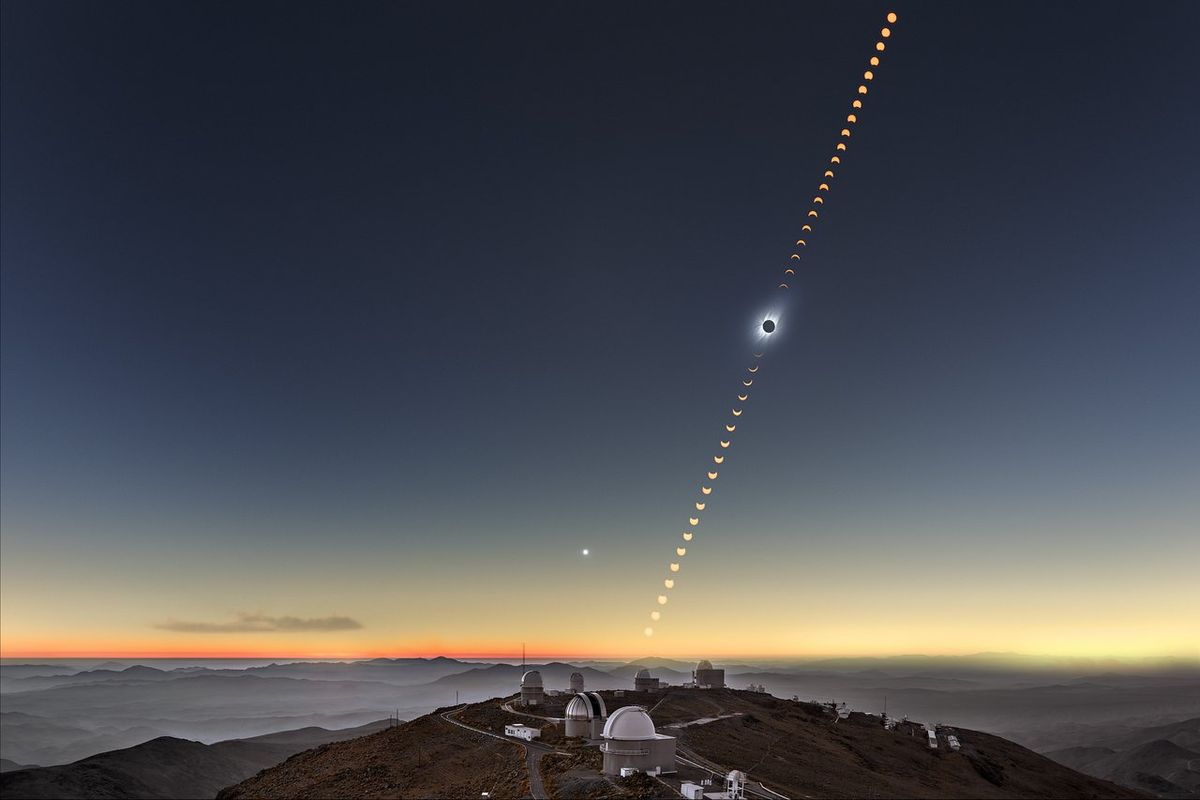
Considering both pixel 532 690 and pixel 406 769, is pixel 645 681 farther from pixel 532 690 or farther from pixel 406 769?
pixel 406 769

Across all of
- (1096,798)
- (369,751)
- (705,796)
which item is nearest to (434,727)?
(369,751)

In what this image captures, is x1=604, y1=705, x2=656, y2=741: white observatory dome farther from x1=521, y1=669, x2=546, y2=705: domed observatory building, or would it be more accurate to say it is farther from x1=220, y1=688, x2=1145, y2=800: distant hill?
x1=521, y1=669, x2=546, y2=705: domed observatory building

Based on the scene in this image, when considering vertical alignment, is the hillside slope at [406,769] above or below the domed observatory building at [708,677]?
below

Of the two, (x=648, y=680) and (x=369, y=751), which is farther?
(x=648, y=680)

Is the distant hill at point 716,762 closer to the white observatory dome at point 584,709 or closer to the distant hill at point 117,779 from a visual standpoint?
the white observatory dome at point 584,709

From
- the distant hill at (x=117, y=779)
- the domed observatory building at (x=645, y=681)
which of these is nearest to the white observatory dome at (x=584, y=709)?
the domed observatory building at (x=645, y=681)

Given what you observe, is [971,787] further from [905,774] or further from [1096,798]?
[1096,798]

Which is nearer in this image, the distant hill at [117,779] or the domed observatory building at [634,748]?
the domed observatory building at [634,748]
